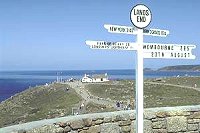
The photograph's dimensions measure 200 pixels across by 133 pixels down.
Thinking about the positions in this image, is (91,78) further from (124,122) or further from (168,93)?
(124,122)

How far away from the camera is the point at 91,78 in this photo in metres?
114

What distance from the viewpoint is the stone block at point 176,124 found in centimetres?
753

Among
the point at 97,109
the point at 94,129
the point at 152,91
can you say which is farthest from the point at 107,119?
the point at 152,91

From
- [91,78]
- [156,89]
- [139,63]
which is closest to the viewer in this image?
[139,63]

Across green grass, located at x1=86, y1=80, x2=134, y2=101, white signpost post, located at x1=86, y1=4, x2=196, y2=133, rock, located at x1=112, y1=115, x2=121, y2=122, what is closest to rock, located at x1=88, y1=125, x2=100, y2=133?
rock, located at x1=112, y1=115, x2=121, y2=122

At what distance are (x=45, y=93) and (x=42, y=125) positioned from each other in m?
99.8

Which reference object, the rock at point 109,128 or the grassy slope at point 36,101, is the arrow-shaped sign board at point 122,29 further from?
the grassy slope at point 36,101

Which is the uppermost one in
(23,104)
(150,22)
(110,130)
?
(150,22)

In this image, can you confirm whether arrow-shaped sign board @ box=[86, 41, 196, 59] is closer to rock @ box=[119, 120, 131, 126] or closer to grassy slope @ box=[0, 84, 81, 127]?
rock @ box=[119, 120, 131, 126]

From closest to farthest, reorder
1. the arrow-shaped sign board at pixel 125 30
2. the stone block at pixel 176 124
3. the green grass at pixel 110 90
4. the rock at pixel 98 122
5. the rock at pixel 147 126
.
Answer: the arrow-shaped sign board at pixel 125 30
the rock at pixel 98 122
the rock at pixel 147 126
the stone block at pixel 176 124
the green grass at pixel 110 90

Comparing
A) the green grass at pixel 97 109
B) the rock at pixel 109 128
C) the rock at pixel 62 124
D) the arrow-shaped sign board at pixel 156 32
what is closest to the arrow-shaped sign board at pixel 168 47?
the arrow-shaped sign board at pixel 156 32

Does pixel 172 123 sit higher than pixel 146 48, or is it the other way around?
pixel 146 48

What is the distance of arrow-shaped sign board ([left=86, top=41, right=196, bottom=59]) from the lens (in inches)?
241

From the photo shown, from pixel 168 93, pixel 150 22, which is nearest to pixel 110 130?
pixel 150 22
